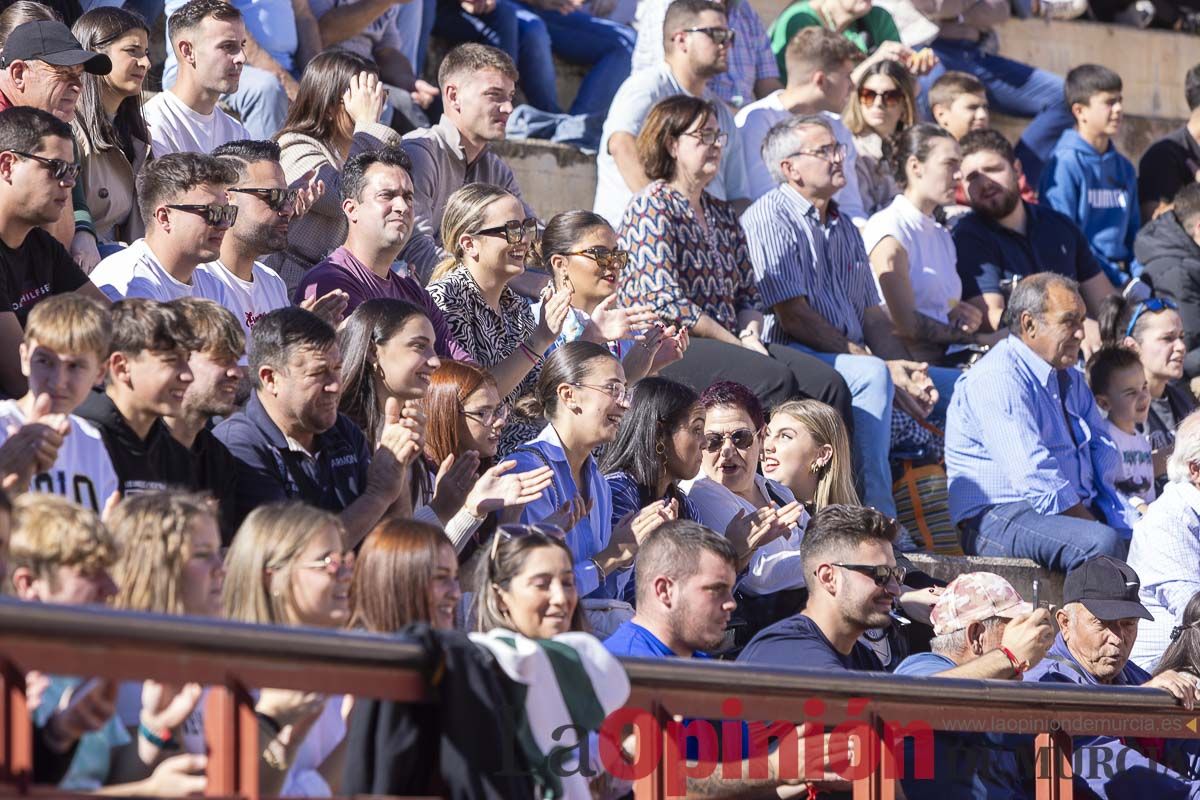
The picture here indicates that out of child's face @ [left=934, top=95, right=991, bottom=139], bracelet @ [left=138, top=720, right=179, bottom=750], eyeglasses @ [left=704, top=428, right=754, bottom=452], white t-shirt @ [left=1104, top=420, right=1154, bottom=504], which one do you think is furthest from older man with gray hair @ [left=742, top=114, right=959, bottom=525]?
bracelet @ [left=138, top=720, right=179, bottom=750]

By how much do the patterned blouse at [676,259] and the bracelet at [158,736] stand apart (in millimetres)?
4464

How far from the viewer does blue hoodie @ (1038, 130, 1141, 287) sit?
10719 mm

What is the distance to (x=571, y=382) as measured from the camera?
231 inches

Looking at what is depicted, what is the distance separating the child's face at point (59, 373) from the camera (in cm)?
423

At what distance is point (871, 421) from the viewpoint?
7875 millimetres

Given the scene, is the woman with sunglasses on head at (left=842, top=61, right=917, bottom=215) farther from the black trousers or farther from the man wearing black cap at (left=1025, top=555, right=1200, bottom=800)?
the man wearing black cap at (left=1025, top=555, right=1200, bottom=800)

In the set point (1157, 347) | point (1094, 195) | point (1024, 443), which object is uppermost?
point (1094, 195)

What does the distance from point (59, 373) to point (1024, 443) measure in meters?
4.60

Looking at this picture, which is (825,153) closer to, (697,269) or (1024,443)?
(697,269)

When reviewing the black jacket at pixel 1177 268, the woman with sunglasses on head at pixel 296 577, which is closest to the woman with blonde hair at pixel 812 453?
the woman with sunglasses on head at pixel 296 577

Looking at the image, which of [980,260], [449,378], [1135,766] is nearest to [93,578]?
[449,378]

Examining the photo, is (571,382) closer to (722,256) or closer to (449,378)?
(449,378)

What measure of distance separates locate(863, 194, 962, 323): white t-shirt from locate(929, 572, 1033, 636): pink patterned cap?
3.76 m

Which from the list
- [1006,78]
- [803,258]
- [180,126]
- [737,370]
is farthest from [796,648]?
[1006,78]
